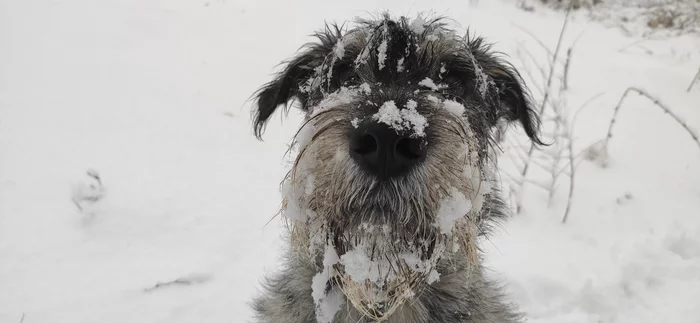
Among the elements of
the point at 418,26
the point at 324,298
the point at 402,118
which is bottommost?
the point at 324,298

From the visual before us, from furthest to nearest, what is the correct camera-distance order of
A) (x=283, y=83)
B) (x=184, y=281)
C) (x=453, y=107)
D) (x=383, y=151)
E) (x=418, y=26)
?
(x=184, y=281)
(x=283, y=83)
(x=418, y=26)
(x=453, y=107)
(x=383, y=151)

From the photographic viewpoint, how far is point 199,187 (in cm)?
513

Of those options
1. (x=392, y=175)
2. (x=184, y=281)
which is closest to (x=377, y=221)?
(x=392, y=175)

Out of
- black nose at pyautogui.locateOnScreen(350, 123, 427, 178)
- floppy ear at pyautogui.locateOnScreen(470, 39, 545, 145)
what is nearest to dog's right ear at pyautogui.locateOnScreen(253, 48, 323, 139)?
floppy ear at pyautogui.locateOnScreen(470, 39, 545, 145)

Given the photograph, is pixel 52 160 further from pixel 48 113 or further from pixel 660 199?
pixel 660 199

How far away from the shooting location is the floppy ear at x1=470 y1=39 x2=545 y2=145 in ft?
9.98

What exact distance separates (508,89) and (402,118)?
5.08 feet

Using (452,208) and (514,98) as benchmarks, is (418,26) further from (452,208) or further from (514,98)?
(452,208)

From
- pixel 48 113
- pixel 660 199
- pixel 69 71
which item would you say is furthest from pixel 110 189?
pixel 660 199

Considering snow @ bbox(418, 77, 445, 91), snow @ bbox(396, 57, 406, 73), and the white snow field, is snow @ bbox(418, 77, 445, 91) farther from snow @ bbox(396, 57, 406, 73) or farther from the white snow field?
the white snow field

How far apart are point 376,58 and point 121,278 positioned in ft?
10.0

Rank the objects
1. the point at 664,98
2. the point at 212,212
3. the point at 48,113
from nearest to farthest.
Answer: the point at 212,212, the point at 48,113, the point at 664,98

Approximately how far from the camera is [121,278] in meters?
4.02

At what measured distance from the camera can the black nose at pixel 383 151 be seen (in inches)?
70.8
